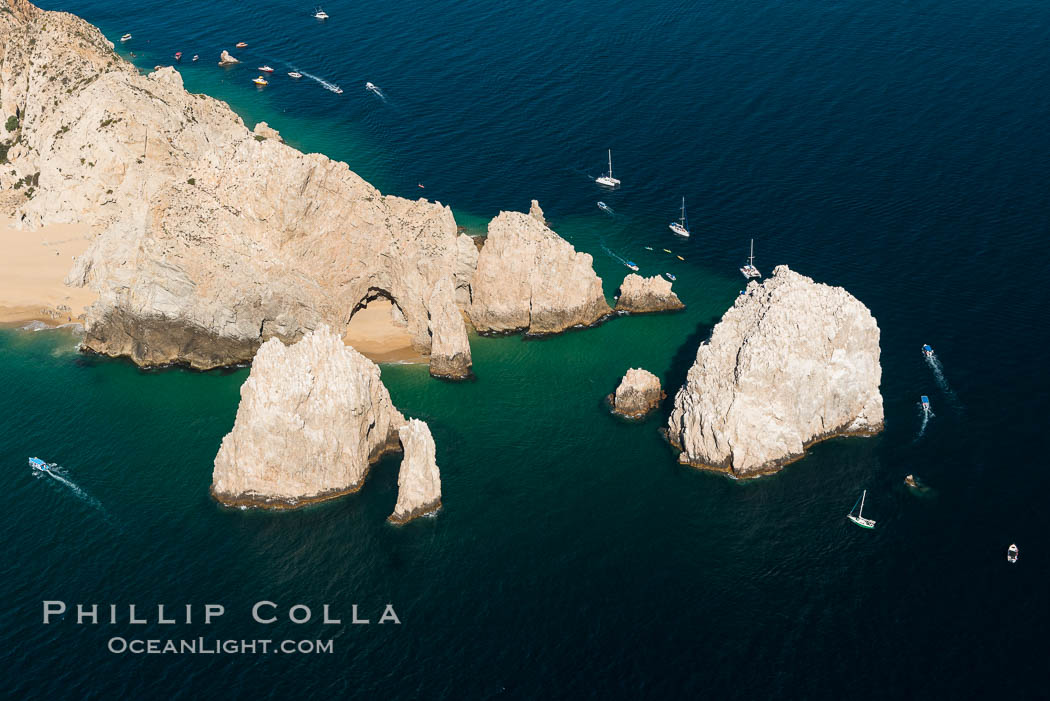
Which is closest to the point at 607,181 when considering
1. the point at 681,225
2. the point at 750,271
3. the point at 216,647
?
the point at 681,225

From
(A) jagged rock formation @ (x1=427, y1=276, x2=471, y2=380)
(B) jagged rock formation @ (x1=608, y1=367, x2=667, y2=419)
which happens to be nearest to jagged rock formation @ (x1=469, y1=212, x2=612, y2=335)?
(A) jagged rock formation @ (x1=427, y1=276, x2=471, y2=380)

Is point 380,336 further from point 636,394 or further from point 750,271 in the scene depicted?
point 750,271

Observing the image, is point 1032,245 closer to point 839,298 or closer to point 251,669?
point 839,298

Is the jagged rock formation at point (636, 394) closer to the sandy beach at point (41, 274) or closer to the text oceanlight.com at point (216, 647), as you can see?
the text oceanlight.com at point (216, 647)

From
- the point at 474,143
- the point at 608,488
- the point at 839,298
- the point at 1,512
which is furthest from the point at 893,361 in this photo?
the point at 1,512

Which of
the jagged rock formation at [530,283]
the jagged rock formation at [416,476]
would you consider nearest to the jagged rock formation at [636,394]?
the jagged rock formation at [530,283]

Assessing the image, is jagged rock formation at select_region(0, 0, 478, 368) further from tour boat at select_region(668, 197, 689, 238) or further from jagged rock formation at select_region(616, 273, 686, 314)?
tour boat at select_region(668, 197, 689, 238)
